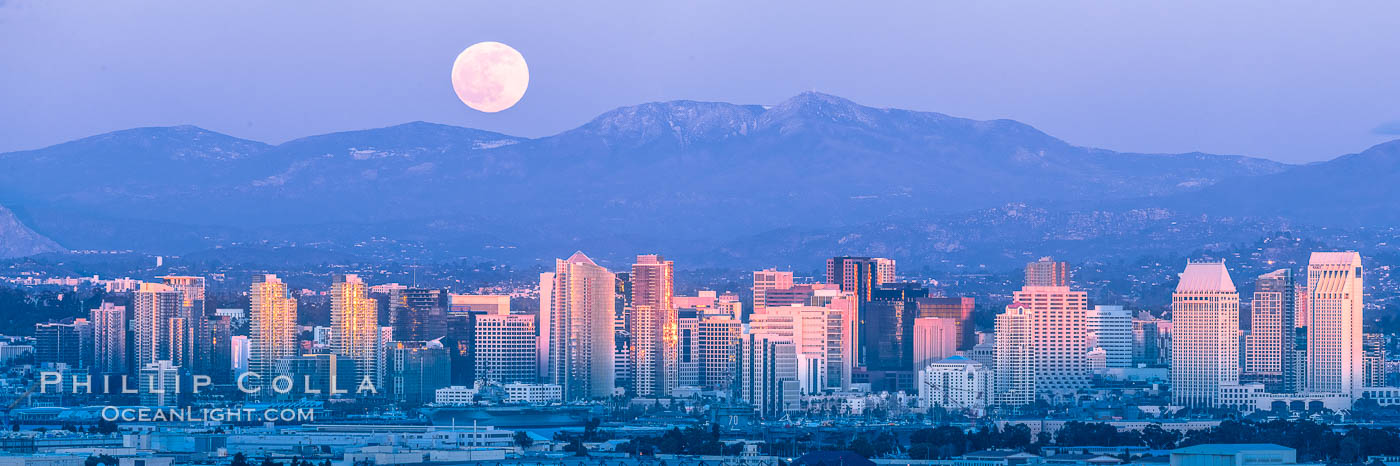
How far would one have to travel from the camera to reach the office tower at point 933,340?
348ft

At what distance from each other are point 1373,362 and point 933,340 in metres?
15.6

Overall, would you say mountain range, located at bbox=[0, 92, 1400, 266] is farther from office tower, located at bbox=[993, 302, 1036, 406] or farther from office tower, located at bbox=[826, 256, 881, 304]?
office tower, located at bbox=[993, 302, 1036, 406]

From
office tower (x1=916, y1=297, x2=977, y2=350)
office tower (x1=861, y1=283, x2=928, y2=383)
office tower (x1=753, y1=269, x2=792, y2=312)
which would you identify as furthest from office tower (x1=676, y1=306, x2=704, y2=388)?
office tower (x1=753, y1=269, x2=792, y2=312)

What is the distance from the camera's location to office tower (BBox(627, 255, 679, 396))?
100438 millimetres

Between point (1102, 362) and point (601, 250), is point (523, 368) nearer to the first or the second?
point (1102, 362)

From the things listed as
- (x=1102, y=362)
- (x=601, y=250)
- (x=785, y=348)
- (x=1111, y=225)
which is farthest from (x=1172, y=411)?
(x=1111, y=225)

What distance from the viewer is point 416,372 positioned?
3868 inches

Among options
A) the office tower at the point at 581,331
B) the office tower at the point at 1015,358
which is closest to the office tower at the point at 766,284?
the office tower at the point at 581,331

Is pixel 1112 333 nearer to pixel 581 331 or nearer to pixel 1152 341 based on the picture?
pixel 1152 341

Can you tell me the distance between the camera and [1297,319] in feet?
334

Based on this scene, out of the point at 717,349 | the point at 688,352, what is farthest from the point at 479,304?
the point at 717,349

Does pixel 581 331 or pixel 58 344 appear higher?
pixel 581 331

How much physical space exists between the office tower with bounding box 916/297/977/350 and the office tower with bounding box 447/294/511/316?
55.5 ft

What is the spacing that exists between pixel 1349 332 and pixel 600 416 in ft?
82.5
